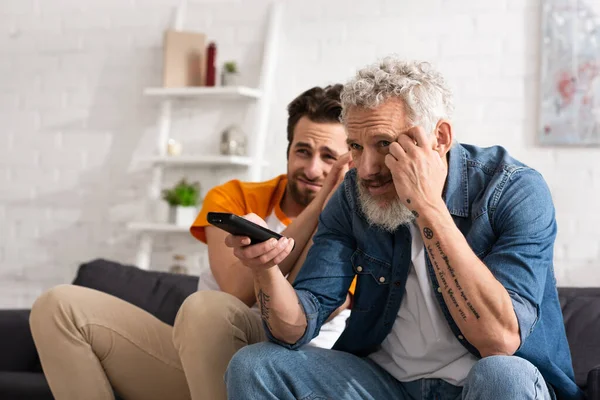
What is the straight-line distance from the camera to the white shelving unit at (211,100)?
12.4ft

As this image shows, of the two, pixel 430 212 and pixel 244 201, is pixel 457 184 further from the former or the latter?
pixel 244 201

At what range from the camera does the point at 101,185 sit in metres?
4.20

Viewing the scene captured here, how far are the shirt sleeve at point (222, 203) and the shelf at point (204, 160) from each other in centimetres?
103

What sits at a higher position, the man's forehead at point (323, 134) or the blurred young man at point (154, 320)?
the man's forehead at point (323, 134)

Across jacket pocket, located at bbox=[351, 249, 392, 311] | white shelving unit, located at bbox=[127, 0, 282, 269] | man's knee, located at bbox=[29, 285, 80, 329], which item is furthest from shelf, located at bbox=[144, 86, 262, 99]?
jacket pocket, located at bbox=[351, 249, 392, 311]

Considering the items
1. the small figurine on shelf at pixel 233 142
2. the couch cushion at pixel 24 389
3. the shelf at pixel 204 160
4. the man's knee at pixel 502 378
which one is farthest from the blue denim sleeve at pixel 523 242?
the small figurine on shelf at pixel 233 142

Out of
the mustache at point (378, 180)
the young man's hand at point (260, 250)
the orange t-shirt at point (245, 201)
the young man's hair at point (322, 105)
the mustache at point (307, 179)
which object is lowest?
the young man's hand at point (260, 250)

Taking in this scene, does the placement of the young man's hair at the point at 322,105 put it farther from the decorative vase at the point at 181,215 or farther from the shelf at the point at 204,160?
the decorative vase at the point at 181,215

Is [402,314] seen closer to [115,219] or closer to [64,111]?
[115,219]

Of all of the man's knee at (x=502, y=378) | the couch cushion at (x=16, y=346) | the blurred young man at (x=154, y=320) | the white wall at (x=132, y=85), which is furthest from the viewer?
the white wall at (x=132, y=85)

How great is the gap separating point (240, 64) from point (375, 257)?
2.16m

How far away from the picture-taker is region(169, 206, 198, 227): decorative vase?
383 cm

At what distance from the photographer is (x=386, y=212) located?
196cm

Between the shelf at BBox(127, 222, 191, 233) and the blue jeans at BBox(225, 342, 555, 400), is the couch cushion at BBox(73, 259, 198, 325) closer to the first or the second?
the shelf at BBox(127, 222, 191, 233)
